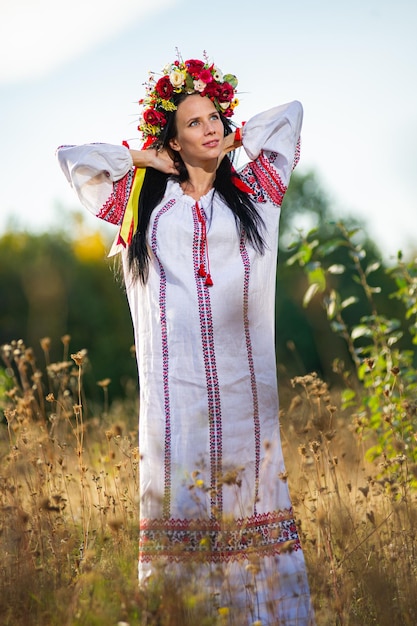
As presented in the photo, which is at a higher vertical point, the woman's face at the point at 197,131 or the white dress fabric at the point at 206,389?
the woman's face at the point at 197,131

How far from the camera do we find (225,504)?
3295mm

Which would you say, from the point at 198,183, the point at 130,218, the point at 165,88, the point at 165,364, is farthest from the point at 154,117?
the point at 165,364

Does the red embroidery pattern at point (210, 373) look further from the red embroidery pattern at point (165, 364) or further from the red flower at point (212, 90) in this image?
the red flower at point (212, 90)

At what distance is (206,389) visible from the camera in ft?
11.0

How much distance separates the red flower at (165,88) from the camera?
12.1 feet

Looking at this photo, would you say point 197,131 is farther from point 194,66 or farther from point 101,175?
point 101,175

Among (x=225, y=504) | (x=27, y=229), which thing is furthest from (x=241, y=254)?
(x=27, y=229)

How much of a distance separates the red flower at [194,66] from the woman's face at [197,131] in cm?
10

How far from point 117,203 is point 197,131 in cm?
44

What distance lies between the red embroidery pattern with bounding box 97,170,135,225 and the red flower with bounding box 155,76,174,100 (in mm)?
389

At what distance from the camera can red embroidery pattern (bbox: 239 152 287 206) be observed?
363cm

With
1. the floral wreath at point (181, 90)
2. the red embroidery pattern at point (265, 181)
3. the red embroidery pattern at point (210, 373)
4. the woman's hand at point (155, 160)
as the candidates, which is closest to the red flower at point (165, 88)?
the floral wreath at point (181, 90)

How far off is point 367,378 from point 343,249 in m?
12.6

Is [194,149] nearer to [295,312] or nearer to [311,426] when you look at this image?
[311,426]
